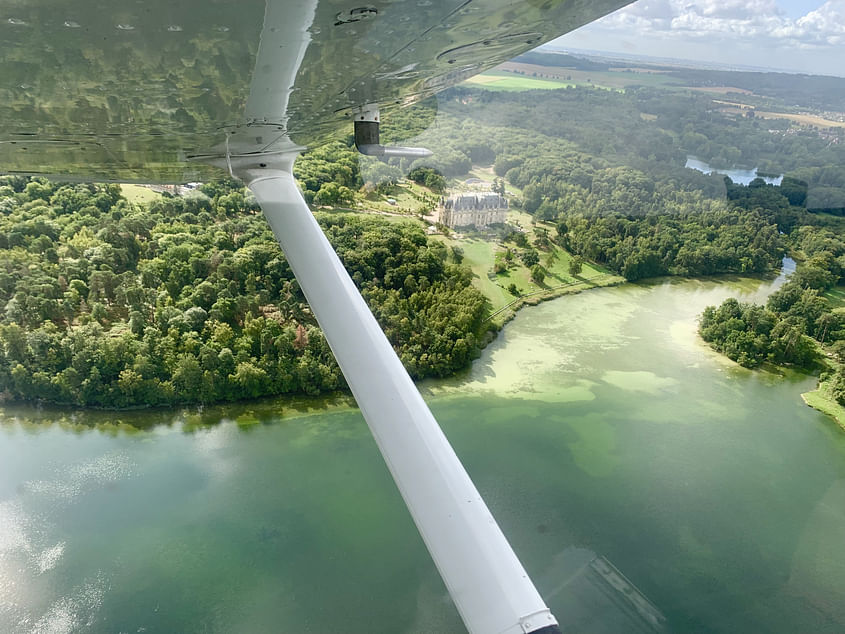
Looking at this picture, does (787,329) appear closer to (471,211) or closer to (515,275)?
(515,275)

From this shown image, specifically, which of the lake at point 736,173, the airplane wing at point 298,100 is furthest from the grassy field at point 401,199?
the airplane wing at point 298,100

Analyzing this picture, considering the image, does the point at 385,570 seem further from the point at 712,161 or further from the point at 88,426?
the point at 712,161

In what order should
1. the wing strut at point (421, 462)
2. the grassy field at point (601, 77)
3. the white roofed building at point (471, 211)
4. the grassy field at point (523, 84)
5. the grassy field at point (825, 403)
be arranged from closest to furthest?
1. the wing strut at point (421, 462)
2. the grassy field at point (825, 403)
3. the white roofed building at point (471, 211)
4. the grassy field at point (523, 84)
5. the grassy field at point (601, 77)

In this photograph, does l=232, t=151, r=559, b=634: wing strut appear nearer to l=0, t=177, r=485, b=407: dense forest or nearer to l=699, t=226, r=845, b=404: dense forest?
l=0, t=177, r=485, b=407: dense forest

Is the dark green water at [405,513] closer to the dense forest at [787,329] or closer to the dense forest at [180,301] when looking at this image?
the dense forest at [180,301]

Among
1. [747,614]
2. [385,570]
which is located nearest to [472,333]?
[385,570]

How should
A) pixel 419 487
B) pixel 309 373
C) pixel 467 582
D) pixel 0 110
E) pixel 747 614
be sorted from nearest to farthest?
pixel 0 110, pixel 467 582, pixel 419 487, pixel 747 614, pixel 309 373

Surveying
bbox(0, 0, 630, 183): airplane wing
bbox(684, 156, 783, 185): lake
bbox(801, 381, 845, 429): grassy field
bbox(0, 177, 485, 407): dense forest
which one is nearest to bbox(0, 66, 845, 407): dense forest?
bbox(0, 177, 485, 407): dense forest
